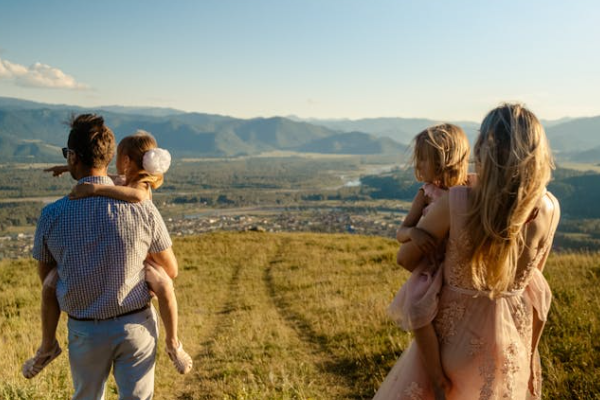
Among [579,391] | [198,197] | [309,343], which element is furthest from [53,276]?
[198,197]

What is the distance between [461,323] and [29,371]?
2.61m

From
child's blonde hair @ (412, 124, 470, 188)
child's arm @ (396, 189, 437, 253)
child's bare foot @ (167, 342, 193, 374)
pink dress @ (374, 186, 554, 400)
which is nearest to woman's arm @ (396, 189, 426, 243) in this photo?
child's arm @ (396, 189, 437, 253)

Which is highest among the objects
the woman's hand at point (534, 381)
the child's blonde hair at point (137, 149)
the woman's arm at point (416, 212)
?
the child's blonde hair at point (137, 149)

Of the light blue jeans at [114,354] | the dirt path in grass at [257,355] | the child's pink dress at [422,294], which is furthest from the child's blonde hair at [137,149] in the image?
the dirt path in grass at [257,355]

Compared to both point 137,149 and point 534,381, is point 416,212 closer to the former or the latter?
point 534,381

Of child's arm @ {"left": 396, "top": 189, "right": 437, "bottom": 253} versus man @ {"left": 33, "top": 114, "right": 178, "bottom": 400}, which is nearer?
child's arm @ {"left": 396, "top": 189, "right": 437, "bottom": 253}

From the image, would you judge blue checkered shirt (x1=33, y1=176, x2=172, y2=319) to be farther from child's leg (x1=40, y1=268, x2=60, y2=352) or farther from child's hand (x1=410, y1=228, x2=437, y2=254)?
child's hand (x1=410, y1=228, x2=437, y2=254)

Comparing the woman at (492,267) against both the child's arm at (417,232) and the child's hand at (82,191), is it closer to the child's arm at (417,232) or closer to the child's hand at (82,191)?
the child's arm at (417,232)

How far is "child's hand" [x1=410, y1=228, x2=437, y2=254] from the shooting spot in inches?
89.6

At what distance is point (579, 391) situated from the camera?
13.1 ft

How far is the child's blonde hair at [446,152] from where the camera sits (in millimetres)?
2453

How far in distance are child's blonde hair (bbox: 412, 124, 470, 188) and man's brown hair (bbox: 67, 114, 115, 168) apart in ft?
5.71

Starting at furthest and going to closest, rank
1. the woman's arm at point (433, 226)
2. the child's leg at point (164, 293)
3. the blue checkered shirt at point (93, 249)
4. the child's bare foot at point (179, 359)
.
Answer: the child's bare foot at point (179, 359) → the child's leg at point (164, 293) → the blue checkered shirt at point (93, 249) → the woman's arm at point (433, 226)

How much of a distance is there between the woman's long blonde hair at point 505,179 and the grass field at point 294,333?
2683 mm
